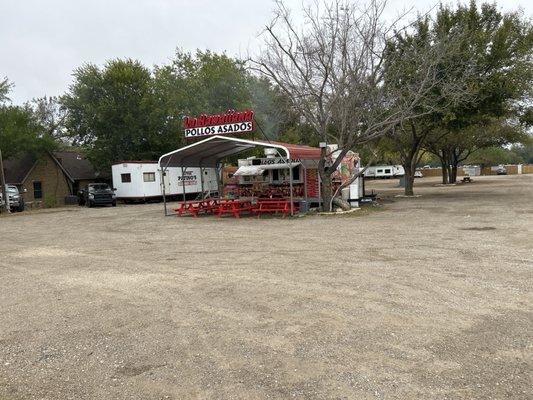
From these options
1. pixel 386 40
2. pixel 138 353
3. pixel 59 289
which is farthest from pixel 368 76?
pixel 138 353

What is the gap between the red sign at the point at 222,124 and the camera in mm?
18797

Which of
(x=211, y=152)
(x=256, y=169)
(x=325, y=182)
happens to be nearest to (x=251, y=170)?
(x=256, y=169)

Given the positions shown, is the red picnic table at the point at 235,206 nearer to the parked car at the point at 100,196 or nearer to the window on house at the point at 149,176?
the window on house at the point at 149,176

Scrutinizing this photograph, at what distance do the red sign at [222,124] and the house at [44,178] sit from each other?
655 inches

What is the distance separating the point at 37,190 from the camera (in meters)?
33.6

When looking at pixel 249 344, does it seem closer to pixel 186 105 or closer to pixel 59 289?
pixel 59 289

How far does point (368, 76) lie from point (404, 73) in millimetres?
2576

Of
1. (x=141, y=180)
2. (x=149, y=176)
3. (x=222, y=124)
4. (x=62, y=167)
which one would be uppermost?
(x=222, y=124)

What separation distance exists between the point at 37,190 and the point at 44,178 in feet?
3.29

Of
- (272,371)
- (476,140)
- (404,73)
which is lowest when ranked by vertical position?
(272,371)

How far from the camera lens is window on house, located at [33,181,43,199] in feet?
110

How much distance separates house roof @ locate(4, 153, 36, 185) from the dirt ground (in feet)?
86.7

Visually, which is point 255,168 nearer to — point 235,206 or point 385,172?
point 235,206

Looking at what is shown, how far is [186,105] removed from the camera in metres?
35.4
